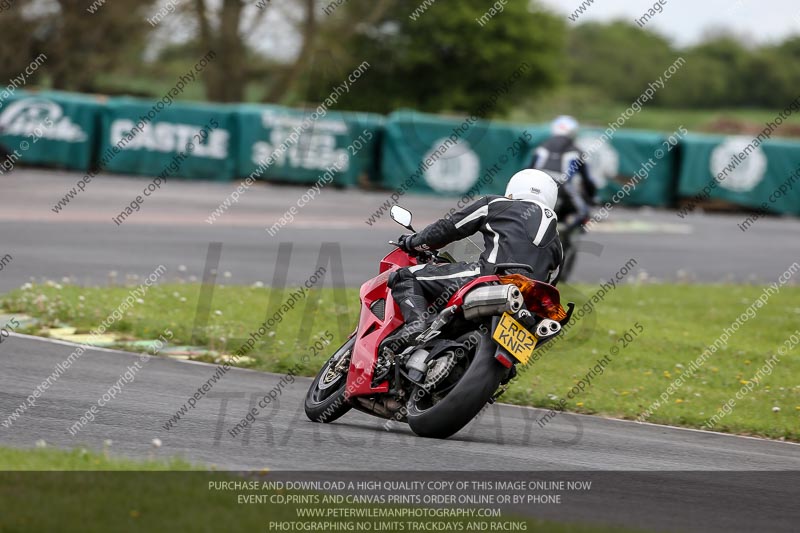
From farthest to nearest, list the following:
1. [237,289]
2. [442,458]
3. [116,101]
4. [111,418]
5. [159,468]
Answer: [116,101]
[237,289]
[111,418]
[442,458]
[159,468]

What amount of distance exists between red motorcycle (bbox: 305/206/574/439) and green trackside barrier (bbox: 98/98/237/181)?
22877mm

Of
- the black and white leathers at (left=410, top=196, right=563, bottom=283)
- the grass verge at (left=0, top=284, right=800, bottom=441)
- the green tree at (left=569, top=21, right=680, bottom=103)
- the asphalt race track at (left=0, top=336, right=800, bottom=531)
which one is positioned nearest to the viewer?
the asphalt race track at (left=0, top=336, right=800, bottom=531)

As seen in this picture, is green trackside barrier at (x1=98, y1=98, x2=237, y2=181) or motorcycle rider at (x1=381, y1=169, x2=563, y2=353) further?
green trackside barrier at (x1=98, y1=98, x2=237, y2=181)

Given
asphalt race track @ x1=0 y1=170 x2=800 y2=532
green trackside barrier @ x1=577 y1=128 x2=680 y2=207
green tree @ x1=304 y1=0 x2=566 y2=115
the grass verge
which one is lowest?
green tree @ x1=304 y1=0 x2=566 y2=115

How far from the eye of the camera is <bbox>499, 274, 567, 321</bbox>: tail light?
7.26m

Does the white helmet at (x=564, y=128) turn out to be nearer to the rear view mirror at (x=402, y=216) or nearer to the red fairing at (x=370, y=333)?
the red fairing at (x=370, y=333)

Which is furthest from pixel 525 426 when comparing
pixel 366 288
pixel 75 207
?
pixel 75 207

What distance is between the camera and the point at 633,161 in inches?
1254

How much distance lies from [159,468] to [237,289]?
776 cm

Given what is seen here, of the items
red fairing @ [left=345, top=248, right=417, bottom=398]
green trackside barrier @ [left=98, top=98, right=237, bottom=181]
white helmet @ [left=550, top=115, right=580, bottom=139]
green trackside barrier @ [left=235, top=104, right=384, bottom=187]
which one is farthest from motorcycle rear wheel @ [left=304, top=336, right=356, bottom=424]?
green trackside barrier @ [left=235, top=104, right=384, bottom=187]

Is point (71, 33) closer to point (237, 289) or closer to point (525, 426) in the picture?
point (237, 289)

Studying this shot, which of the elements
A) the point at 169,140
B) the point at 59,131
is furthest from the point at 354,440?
the point at 59,131

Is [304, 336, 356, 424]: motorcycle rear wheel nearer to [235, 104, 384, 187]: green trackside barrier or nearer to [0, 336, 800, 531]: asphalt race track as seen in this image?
[0, 336, 800, 531]: asphalt race track

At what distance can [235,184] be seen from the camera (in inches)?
1200
